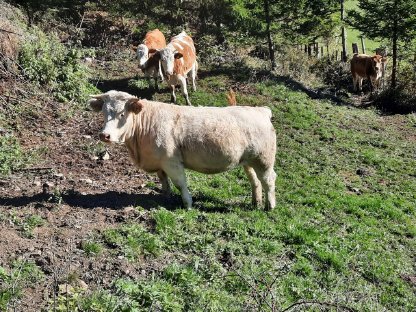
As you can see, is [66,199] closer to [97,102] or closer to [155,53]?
[97,102]

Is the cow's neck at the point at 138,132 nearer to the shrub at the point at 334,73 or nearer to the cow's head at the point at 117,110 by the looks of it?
the cow's head at the point at 117,110

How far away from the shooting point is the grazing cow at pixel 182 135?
26.7 feet

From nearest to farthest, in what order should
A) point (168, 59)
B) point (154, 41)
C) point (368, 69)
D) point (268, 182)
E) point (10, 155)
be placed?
1. point (268, 182)
2. point (10, 155)
3. point (168, 59)
4. point (154, 41)
5. point (368, 69)

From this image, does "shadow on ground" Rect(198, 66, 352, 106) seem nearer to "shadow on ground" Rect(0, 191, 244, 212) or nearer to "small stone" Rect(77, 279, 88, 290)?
"shadow on ground" Rect(0, 191, 244, 212)

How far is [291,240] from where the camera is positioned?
867 centimetres

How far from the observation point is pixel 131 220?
7.84m

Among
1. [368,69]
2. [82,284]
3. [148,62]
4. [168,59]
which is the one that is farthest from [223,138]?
[368,69]

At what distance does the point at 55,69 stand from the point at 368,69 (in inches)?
602

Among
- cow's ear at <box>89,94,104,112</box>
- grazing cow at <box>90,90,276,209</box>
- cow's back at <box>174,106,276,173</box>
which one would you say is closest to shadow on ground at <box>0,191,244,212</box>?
grazing cow at <box>90,90,276,209</box>

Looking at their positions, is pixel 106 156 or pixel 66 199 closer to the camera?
pixel 66 199

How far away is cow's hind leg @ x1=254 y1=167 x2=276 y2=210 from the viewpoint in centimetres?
925

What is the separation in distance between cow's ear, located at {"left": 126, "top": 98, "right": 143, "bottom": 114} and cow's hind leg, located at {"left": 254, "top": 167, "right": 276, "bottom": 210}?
2535 mm

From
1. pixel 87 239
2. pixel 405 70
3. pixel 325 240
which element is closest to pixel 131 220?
pixel 87 239

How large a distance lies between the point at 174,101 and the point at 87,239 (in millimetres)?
9126
